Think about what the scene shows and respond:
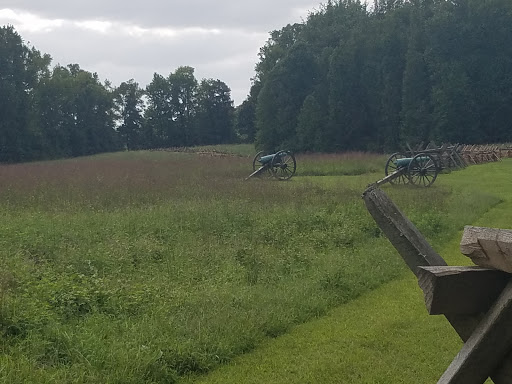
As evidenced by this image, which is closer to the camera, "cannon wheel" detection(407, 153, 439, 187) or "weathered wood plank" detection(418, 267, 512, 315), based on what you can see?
"weathered wood plank" detection(418, 267, 512, 315)

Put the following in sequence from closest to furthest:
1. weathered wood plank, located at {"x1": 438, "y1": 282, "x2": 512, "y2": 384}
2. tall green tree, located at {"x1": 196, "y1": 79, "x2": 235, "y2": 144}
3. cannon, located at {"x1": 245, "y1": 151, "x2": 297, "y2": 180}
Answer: weathered wood plank, located at {"x1": 438, "y1": 282, "x2": 512, "y2": 384} < cannon, located at {"x1": 245, "y1": 151, "x2": 297, "y2": 180} < tall green tree, located at {"x1": 196, "y1": 79, "x2": 235, "y2": 144}

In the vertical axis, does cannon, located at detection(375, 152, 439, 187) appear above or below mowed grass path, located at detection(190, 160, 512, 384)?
above

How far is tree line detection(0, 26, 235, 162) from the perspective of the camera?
47531 mm

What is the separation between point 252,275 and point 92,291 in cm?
187

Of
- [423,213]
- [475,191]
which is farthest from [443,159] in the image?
[423,213]

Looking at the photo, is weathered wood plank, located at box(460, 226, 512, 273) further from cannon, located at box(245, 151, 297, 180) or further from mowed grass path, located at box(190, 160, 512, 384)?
cannon, located at box(245, 151, 297, 180)

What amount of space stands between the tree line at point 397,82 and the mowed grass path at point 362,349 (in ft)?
123

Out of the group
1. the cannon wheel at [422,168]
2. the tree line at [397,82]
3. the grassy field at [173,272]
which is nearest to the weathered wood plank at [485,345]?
the grassy field at [173,272]

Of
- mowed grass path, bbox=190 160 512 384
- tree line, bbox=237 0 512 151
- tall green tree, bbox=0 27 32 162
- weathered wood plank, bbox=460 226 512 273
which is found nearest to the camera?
weathered wood plank, bbox=460 226 512 273

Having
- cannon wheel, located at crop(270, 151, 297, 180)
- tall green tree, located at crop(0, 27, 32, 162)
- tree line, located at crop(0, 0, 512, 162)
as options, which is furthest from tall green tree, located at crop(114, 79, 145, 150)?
cannon wheel, located at crop(270, 151, 297, 180)

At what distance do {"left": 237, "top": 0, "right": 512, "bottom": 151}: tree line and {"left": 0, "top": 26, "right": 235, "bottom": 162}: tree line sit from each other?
20170 mm

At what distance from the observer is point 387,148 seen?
44656 millimetres

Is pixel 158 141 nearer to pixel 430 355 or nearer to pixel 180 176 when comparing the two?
pixel 180 176

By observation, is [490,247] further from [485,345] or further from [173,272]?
[173,272]
